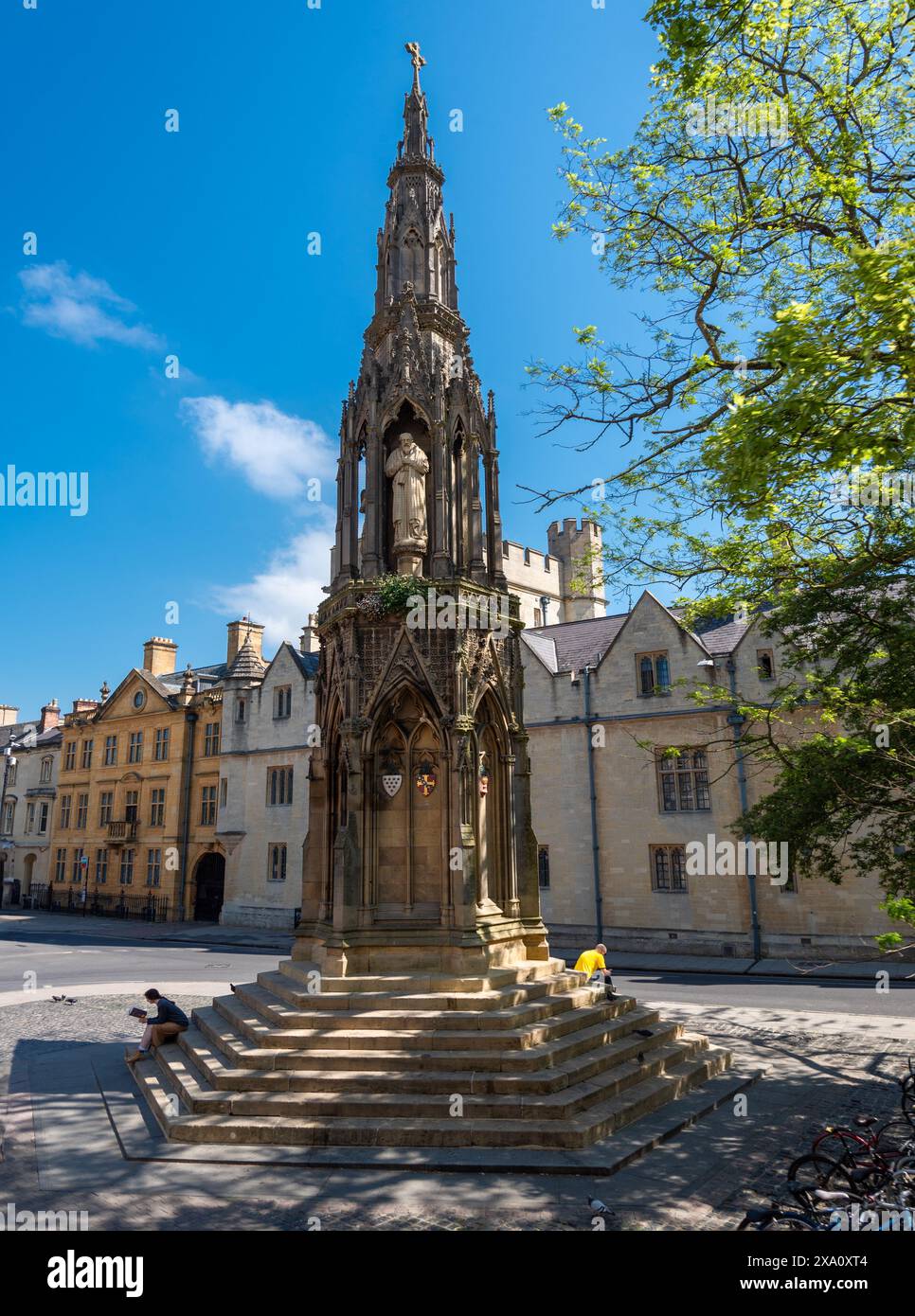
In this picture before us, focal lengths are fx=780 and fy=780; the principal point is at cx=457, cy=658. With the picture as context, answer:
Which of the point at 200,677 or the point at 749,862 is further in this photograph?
the point at 200,677

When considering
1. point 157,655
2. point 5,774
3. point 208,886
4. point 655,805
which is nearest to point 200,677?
point 157,655

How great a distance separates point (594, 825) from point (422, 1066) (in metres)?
20.8

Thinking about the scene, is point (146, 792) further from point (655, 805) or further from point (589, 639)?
point (655, 805)

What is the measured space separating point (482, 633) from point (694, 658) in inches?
726

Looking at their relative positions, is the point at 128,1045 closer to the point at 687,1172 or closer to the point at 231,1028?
the point at 231,1028

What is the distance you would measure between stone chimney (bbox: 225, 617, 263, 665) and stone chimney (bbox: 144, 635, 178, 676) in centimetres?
665

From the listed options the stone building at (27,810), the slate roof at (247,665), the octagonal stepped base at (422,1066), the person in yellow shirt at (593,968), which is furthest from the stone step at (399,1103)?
the stone building at (27,810)

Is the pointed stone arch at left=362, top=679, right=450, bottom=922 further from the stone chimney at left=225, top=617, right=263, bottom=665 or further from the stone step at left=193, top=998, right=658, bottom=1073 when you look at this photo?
the stone chimney at left=225, top=617, right=263, bottom=665

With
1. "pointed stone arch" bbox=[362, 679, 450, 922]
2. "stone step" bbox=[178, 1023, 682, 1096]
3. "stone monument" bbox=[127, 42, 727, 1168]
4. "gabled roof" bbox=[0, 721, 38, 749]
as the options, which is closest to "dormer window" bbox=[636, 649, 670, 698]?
"stone monument" bbox=[127, 42, 727, 1168]

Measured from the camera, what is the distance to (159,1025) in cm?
1227

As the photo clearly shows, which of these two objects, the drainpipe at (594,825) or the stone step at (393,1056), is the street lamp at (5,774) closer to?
the drainpipe at (594,825)

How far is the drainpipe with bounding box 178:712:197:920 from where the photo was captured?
4194 cm

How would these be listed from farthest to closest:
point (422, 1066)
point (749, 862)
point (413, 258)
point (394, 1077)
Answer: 1. point (749, 862)
2. point (413, 258)
3. point (422, 1066)
4. point (394, 1077)
